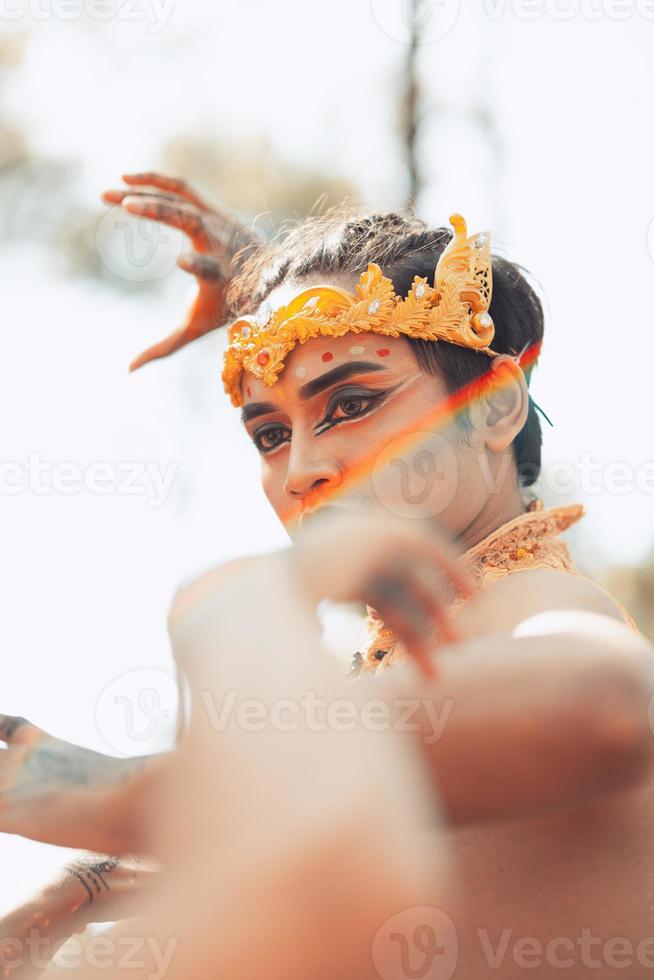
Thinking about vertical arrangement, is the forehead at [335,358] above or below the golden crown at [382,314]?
below

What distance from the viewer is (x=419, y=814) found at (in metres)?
1.19

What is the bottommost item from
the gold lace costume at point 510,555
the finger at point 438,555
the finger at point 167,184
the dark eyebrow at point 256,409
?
the finger at point 438,555

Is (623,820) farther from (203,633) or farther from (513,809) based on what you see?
(203,633)

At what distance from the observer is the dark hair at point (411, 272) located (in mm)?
2527

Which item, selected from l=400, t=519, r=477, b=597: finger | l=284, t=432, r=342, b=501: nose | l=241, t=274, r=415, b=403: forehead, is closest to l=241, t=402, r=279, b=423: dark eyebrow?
l=241, t=274, r=415, b=403: forehead

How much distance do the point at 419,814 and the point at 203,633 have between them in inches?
12.4

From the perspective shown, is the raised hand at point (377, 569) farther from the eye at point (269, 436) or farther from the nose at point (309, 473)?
the eye at point (269, 436)

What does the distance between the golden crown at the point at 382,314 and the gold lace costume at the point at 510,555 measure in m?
0.44

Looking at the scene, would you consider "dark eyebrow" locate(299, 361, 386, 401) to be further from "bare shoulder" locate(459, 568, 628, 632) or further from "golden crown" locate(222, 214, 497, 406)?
"bare shoulder" locate(459, 568, 628, 632)

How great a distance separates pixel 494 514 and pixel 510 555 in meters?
0.23

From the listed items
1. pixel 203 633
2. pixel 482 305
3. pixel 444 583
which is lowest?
pixel 203 633

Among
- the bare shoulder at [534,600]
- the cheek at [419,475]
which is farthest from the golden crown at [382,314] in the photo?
the bare shoulder at [534,600]

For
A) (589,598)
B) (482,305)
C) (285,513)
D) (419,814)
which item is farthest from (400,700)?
(482,305)

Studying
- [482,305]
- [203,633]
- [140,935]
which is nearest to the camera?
[203,633]
